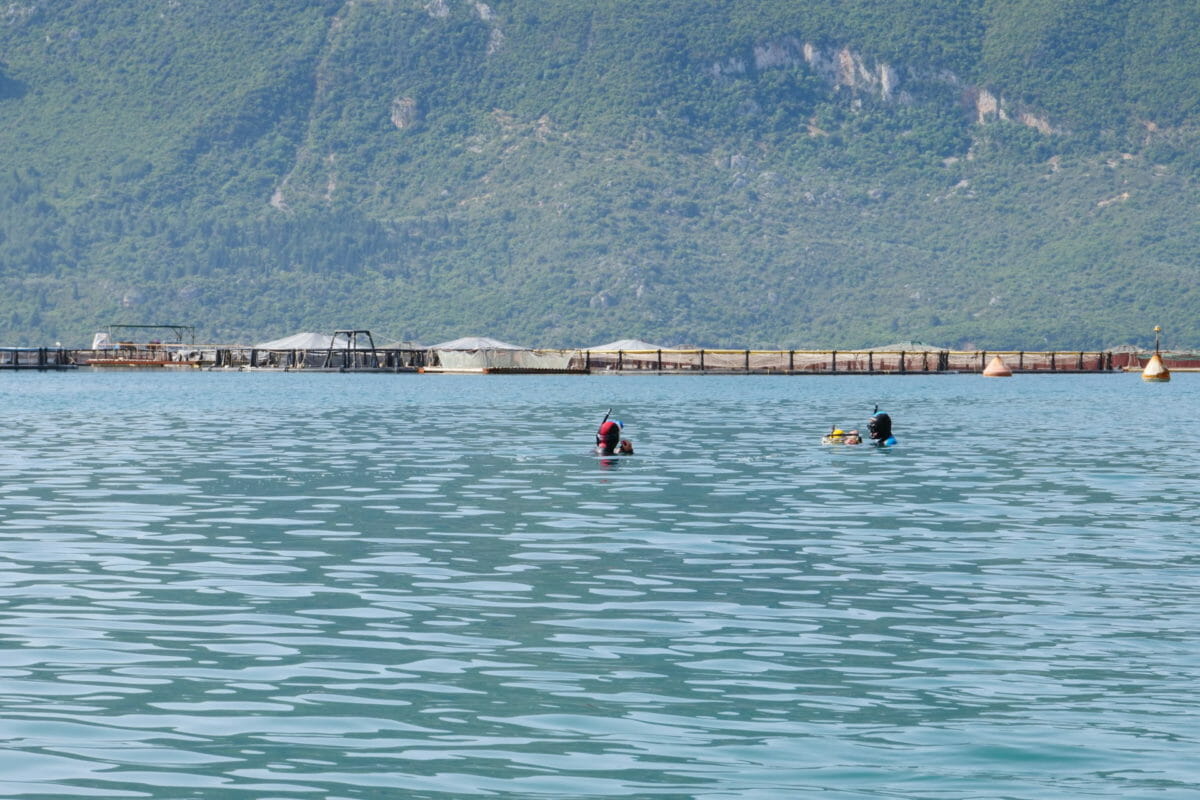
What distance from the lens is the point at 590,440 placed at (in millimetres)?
54500

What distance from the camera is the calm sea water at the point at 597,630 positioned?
44.7ft

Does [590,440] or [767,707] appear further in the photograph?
[590,440]

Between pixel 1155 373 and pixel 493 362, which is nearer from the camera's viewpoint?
pixel 1155 373

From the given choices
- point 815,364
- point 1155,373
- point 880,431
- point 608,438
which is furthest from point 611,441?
point 815,364

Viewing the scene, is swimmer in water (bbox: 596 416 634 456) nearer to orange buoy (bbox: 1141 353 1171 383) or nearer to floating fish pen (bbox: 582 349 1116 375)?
orange buoy (bbox: 1141 353 1171 383)

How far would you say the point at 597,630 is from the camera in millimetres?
19156

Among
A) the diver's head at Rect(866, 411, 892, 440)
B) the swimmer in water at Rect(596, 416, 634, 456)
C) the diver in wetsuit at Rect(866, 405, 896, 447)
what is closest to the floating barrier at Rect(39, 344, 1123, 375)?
the diver in wetsuit at Rect(866, 405, 896, 447)

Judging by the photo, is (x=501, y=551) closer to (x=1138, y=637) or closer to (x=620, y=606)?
(x=620, y=606)

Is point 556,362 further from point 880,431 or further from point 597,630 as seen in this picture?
point 597,630

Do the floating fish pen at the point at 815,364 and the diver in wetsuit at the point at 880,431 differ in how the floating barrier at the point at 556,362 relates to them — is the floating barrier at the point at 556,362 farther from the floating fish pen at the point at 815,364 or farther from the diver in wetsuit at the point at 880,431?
the diver in wetsuit at the point at 880,431

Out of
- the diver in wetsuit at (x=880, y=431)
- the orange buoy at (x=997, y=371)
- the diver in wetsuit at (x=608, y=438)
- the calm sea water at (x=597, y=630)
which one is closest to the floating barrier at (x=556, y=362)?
the orange buoy at (x=997, y=371)

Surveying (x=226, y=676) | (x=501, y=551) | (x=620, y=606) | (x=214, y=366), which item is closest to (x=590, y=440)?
(x=501, y=551)

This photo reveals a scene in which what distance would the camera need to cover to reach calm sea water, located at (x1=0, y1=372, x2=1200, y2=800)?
44.7 feet

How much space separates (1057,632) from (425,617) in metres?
6.34
